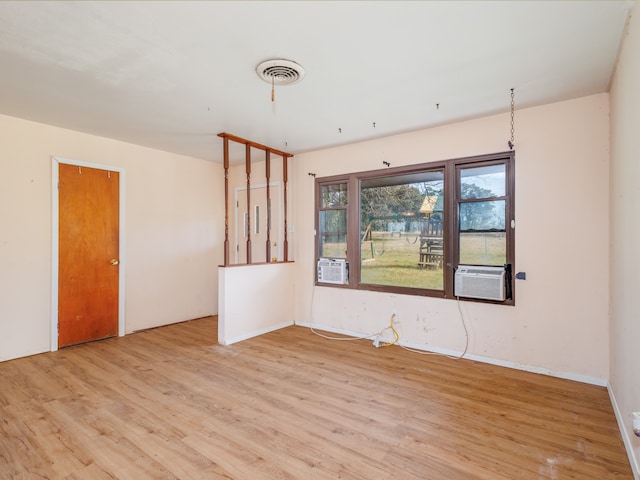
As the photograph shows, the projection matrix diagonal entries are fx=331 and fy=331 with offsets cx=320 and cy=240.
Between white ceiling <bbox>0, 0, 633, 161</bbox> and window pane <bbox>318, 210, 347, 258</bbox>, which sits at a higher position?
white ceiling <bbox>0, 0, 633, 161</bbox>

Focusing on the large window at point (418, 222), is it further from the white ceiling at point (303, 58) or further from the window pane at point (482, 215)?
Result: the white ceiling at point (303, 58)

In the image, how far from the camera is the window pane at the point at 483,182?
3.43m

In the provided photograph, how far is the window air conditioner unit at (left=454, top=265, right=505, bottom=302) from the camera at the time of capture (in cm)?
332

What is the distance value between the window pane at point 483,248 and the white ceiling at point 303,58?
1.29 meters

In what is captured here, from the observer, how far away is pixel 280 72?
2.56m

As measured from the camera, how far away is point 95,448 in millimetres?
2047

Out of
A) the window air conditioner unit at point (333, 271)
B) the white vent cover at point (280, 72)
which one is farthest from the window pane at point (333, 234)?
the white vent cover at point (280, 72)

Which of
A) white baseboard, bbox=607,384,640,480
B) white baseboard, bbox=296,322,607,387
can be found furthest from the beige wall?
white baseboard, bbox=607,384,640,480

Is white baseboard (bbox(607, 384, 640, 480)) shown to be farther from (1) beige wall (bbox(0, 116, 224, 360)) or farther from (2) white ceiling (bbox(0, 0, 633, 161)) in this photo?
(1) beige wall (bbox(0, 116, 224, 360))

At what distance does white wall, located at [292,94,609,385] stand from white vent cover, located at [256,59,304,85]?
1896 millimetres

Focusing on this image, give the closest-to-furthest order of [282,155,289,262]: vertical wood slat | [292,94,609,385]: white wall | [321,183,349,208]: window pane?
[292,94,609,385]: white wall, [321,183,349,208]: window pane, [282,155,289,262]: vertical wood slat

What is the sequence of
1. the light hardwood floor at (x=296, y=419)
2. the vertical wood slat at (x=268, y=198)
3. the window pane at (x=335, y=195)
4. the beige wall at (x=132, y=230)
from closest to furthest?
the light hardwood floor at (x=296, y=419)
the beige wall at (x=132, y=230)
the window pane at (x=335, y=195)
the vertical wood slat at (x=268, y=198)

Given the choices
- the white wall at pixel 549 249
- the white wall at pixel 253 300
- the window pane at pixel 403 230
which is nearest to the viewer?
the white wall at pixel 549 249

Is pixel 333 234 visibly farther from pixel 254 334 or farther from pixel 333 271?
pixel 254 334
